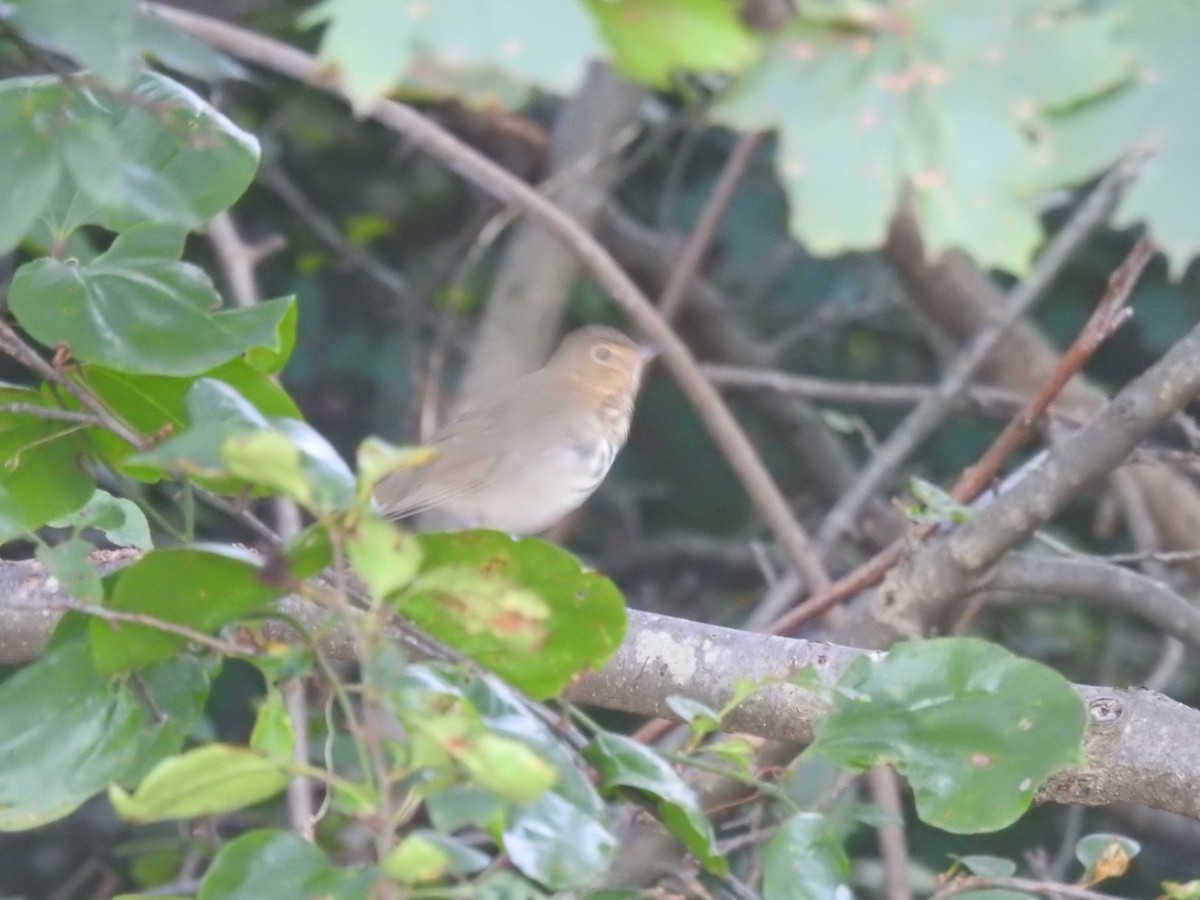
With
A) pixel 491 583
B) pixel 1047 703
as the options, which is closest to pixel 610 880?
pixel 1047 703

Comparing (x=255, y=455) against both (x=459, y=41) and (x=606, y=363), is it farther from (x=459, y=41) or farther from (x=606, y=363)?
(x=606, y=363)

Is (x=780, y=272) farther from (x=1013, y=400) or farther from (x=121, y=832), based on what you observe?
(x=121, y=832)

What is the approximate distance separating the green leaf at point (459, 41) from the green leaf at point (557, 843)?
48 centimetres

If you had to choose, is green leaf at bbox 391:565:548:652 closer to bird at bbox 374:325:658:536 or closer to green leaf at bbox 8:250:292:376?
green leaf at bbox 8:250:292:376

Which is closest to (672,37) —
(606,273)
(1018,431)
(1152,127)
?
(1152,127)

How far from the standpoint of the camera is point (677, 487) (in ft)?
13.1

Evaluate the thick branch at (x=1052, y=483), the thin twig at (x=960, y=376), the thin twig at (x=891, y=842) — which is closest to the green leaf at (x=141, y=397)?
the thick branch at (x=1052, y=483)

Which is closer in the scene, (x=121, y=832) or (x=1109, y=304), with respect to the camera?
(x=1109, y=304)

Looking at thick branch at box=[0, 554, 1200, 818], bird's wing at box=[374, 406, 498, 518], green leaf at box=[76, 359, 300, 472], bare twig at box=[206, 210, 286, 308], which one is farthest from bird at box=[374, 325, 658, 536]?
green leaf at box=[76, 359, 300, 472]

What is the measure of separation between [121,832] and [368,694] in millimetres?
2711

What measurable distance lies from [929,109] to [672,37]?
0.38ft

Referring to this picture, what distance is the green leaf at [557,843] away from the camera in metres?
1.04

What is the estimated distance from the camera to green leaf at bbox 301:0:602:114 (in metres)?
0.70

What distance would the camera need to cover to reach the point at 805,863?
1185 millimetres
